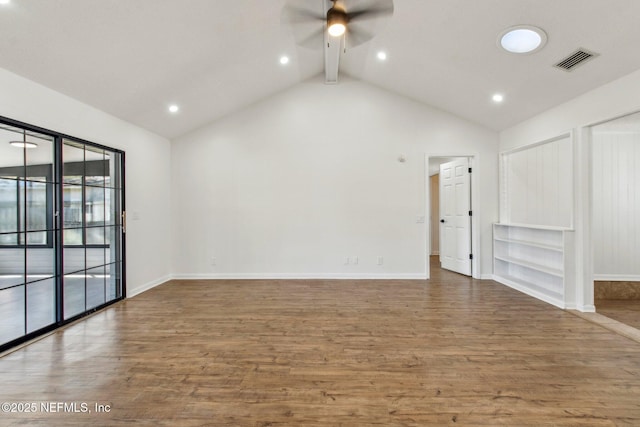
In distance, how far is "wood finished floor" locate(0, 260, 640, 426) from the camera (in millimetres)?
1844

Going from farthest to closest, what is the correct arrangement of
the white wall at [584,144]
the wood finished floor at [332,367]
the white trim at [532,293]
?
1. the white trim at [532,293]
2. the white wall at [584,144]
3. the wood finished floor at [332,367]

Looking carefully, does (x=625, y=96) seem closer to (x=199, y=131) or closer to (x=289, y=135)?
(x=289, y=135)

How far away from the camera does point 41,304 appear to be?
322cm

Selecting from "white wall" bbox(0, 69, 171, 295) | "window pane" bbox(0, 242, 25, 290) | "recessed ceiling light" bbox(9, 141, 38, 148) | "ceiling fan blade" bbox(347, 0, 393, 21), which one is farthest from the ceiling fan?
"window pane" bbox(0, 242, 25, 290)

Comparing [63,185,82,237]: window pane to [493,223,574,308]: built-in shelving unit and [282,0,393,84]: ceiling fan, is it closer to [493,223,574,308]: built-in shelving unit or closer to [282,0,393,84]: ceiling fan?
[282,0,393,84]: ceiling fan

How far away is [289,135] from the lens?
5340 mm

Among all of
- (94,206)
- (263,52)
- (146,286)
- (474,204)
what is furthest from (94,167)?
(474,204)

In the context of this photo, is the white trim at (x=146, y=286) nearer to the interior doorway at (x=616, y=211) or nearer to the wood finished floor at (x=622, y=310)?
the wood finished floor at (x=622, y=310)

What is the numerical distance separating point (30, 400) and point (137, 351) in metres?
0.74

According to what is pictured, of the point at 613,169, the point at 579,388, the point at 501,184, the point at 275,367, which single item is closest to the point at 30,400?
the point at 275,367

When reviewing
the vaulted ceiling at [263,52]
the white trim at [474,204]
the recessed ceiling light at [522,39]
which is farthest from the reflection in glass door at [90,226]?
the recessed ceiling light at [522,39]

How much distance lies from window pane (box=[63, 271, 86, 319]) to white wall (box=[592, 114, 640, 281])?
7.27 metres

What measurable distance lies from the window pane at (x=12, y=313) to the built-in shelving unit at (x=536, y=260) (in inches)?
241

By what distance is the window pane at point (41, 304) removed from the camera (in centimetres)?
306
